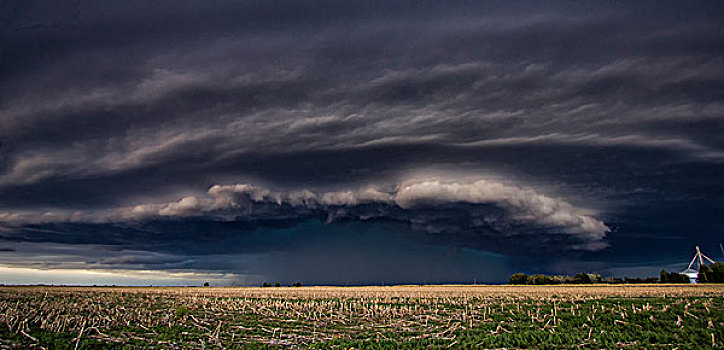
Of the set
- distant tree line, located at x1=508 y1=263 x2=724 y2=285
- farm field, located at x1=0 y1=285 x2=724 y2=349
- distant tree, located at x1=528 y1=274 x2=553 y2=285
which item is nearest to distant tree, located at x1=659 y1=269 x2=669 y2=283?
distant tree line, located at x1=508 y1=263 x2=724 y2=285

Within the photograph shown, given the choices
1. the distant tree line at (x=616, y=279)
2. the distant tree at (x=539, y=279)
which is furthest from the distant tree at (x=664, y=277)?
the distant tree at (x=539, y=279)

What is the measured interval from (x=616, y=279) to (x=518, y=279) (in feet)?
161

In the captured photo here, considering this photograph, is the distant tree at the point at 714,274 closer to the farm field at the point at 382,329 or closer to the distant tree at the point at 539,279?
the distant tree at the point at 539,279

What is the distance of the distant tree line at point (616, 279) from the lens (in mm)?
154250

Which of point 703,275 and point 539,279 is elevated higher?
point 703,275

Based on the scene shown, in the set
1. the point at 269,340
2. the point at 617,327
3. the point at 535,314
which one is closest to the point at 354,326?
the point at 269,340

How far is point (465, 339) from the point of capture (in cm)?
2841

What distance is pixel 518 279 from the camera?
178 meters

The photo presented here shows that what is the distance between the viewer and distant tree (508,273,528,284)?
17550 cm

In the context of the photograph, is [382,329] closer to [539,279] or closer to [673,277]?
[539,279]

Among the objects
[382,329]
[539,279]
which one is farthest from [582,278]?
[382,329]

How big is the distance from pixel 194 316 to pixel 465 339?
77.9 feet

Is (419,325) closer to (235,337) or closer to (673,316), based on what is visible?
(235,337)

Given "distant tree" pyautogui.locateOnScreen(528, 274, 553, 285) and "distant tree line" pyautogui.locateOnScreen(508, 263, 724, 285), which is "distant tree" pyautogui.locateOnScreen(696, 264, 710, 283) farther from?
"distant tree" pyautogui.locateOnScreen(528, 274, 553, 285)
